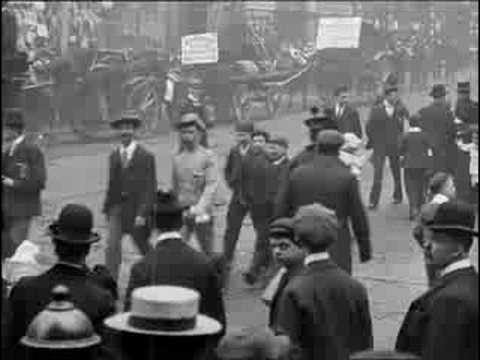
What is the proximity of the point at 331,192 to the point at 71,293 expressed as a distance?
369cm

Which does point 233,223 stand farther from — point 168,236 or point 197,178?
point 168,236

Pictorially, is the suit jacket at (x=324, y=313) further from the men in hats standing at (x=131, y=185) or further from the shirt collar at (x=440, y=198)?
the men in hats standing at (x=131, y=185)

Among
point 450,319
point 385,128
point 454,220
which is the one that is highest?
point 454,220

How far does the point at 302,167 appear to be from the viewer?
8906 mm

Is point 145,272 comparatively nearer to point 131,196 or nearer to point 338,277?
point 338,277

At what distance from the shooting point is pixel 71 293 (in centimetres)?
532

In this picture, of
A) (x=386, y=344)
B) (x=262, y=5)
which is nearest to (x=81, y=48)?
(x=262, y=5)

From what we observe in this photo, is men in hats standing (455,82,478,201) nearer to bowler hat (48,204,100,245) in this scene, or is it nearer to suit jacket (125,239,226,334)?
suit jacket (125,239,226,334)

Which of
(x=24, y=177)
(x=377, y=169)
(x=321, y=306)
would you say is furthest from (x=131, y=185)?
(x=377, y=169)

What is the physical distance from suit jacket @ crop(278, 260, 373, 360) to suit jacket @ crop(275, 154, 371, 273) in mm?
2708

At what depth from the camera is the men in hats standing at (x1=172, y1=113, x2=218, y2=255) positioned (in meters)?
10.6

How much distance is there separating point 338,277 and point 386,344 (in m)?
3.52

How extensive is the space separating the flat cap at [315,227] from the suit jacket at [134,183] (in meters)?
4.45

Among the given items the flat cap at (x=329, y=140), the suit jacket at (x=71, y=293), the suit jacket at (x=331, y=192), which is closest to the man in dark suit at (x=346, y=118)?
the flat cap at (x=329, y=140)
